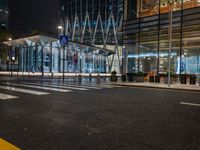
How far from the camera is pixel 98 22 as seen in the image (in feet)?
272

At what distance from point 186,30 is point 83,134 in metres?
24.5

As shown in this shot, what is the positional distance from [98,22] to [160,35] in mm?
57721

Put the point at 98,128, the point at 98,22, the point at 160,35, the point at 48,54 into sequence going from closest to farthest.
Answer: the point at 98,128 → the point at 160,35 → the point at 48,54 → the point at 98,22

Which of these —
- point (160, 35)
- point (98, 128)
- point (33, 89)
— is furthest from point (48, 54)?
point (98, 128)

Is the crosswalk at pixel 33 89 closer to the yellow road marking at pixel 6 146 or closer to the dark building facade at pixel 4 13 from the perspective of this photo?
the yellow road marking at pixel 6 146

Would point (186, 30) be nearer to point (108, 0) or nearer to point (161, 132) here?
point (161, 132)

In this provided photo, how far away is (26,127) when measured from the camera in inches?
198

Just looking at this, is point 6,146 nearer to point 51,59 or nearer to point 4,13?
point 51,59

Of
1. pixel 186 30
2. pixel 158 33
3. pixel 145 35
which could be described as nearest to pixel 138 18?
pixel 145 35

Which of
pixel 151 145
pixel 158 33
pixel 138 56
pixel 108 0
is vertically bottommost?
pixel 151 145

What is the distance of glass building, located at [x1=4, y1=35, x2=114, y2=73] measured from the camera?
143 feet

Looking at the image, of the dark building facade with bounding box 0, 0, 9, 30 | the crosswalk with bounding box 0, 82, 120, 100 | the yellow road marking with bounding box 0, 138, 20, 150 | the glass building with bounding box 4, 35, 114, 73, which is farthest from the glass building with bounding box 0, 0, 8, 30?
the yellow road marking with bounding box 0, 138, 20, 150

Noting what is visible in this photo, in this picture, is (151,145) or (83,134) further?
(83,134)

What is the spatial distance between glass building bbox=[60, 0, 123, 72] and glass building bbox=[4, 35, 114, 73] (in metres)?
18.6
